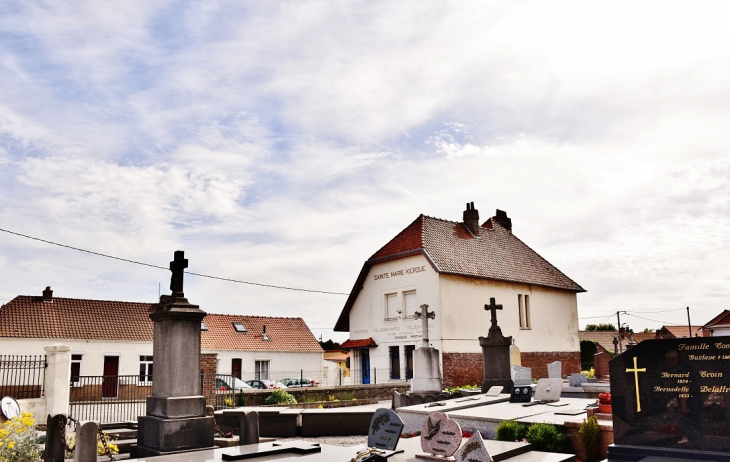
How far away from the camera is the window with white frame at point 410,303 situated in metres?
28.6

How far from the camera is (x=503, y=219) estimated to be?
36.5 meters

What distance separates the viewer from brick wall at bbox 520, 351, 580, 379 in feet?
100

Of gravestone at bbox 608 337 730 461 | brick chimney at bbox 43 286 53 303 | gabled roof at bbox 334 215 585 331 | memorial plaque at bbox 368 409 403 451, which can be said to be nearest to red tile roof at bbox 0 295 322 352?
brick chimney at bbox 43 286 53 303

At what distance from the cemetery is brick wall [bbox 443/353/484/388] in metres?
12.9

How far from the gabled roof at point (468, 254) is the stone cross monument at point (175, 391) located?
696 inches

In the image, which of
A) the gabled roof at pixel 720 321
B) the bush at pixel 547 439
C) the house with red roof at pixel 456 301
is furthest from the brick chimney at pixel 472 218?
the gabled roof at pixel 720 321

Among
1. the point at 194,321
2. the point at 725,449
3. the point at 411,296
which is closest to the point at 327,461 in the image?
the point at 194,321

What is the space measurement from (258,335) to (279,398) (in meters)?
21.4

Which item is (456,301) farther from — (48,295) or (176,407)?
(48,295)

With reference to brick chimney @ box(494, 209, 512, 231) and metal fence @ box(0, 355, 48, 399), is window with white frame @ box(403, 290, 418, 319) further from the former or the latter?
metal fence @ box(0, 355, 48, 399)

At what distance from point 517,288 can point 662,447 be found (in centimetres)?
2407

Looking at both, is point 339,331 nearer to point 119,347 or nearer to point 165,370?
point 119,347

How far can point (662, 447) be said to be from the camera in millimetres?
7516

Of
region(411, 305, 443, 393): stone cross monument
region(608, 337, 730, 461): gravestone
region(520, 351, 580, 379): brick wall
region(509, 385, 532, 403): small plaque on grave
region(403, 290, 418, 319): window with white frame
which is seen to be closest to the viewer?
region(608, 337, 730, 461): gravestone
